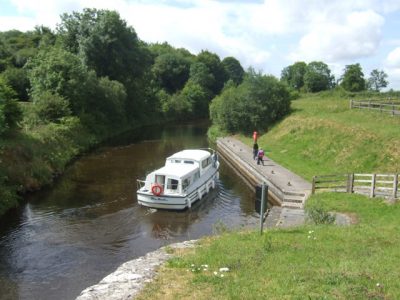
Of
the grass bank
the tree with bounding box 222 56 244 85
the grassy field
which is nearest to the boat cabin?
→ the grassy field

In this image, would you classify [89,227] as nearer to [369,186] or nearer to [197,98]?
[369,186]

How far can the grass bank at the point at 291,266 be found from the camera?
386 inches

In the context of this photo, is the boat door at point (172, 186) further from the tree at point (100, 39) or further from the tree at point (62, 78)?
the tree at point (100, 39)

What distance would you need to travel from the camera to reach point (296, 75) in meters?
108

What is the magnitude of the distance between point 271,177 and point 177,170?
6.74 meters

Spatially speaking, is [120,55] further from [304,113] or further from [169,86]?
[169,86]

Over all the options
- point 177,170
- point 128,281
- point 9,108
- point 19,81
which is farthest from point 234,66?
point 128,281

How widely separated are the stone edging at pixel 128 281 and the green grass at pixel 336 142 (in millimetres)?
17169

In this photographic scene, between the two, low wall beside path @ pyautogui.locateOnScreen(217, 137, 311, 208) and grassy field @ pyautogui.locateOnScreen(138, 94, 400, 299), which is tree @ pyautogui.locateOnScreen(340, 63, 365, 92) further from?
grassy field @ pyautogui.locateOnScreen(138, 94, 400, 299)

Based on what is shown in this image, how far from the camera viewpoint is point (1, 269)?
16.4 meters

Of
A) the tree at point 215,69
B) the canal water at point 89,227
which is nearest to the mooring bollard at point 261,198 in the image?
the canal water at point 89,227

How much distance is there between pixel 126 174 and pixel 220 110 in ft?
78.1

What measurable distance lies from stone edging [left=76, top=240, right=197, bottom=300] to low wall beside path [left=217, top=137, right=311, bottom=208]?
1164 cm

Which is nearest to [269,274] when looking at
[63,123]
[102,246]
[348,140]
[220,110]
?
[102,246]
